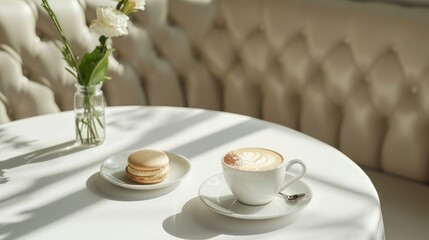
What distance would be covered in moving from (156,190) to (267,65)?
105 centimetres

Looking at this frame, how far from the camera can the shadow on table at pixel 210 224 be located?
1042mm

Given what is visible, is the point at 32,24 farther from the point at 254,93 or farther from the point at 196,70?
the point at 254,93

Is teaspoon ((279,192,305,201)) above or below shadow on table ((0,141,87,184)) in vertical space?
above

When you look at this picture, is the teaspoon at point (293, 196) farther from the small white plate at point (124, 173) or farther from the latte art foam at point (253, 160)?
the small white plate at point (124, 173)

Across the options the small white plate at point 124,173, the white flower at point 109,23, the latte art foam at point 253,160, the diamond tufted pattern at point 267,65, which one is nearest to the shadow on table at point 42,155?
the small white plate at point 124,173

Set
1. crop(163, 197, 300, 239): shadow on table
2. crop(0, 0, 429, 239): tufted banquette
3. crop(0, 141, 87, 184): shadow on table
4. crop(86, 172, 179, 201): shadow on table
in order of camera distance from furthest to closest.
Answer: crop(0, 0, 429, 239): tufted banquette, crop(0, 141, 87, 184): shadow on table, crop(86, 172, 179, 201): shadow on table, crop(163, 197, 300, 239): shadow on table

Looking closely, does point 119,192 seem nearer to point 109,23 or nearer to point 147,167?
point 147,167

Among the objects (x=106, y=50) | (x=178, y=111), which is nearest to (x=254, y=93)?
(x=178, y=111)

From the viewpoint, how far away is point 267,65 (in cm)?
215

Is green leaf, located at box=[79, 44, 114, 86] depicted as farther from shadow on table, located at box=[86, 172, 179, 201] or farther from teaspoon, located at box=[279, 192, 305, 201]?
teaspoon, located at box=[279, 192, 305, 201]

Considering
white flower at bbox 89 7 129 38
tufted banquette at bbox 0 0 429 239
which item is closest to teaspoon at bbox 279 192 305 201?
white flower at bbox 89 7 129 38

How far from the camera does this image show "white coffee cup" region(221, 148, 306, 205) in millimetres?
1062

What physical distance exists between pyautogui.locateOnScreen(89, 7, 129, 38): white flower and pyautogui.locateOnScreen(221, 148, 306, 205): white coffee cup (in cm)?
32

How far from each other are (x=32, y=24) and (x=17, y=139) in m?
0.66
